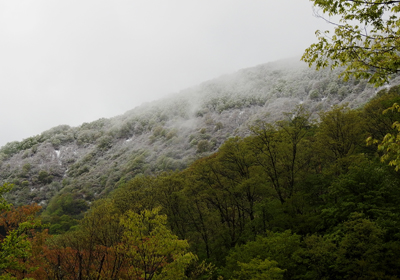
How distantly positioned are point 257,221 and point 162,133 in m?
86.4

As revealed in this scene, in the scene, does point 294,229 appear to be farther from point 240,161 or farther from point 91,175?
point 91,175

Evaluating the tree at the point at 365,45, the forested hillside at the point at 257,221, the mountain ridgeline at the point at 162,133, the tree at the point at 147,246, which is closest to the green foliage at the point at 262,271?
the forested hillside at the point at 257,221

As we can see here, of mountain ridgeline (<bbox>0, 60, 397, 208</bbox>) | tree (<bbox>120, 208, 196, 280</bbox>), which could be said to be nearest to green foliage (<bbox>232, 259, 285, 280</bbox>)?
tree (<bbox>120, 208, 196, 280</bbox>)

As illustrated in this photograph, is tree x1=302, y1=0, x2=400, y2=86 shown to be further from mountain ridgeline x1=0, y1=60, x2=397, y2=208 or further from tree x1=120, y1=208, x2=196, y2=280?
mountain ridgeline x1=0, y1=60, x2=397, y2=208

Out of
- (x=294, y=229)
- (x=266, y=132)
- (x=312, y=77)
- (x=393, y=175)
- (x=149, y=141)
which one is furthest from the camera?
(x=149, y=141)

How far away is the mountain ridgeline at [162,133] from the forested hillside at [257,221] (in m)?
41.0

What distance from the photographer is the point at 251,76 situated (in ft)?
421

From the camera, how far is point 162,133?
349 ft

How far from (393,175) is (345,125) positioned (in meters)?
9.07

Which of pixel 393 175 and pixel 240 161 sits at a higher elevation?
pixel 240 161

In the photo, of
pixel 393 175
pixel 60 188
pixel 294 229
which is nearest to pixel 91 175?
pixel 60 188

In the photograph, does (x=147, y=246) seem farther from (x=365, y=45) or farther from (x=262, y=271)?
(x=365, y=45)

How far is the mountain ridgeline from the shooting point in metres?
77.7

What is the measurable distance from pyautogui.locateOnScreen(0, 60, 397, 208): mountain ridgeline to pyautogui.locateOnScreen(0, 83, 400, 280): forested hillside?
40955mm
